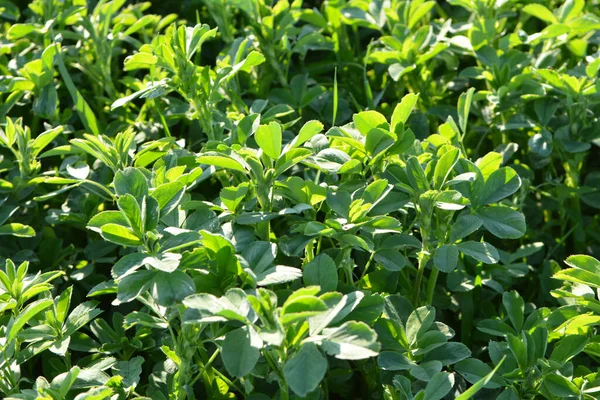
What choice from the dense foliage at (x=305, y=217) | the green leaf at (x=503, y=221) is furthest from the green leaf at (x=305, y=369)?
the green leaf at (x=503, y=221)

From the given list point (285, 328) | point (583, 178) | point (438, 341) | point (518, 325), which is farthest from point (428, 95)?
point (285, 328)

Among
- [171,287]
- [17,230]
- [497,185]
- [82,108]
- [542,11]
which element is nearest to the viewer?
[171,287]

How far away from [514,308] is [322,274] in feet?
1.55

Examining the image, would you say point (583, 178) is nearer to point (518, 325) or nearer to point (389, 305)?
point (518, 325)

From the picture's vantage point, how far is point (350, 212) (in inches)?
56.4

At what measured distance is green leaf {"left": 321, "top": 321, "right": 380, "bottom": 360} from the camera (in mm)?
1152

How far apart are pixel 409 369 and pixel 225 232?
42 centimetres

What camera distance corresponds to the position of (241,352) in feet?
3.92

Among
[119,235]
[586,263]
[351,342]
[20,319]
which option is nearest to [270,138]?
[119,235]

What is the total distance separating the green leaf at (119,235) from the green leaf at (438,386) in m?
0.55

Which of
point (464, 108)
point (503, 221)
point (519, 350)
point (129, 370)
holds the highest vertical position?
point (464, 108)

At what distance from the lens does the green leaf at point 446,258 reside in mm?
1438

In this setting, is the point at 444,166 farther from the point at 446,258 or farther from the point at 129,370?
the point at 129,370

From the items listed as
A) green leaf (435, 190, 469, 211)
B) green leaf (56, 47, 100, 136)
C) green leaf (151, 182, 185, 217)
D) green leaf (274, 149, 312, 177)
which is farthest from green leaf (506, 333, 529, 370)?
green leaf (56, 47, 100, 136)
